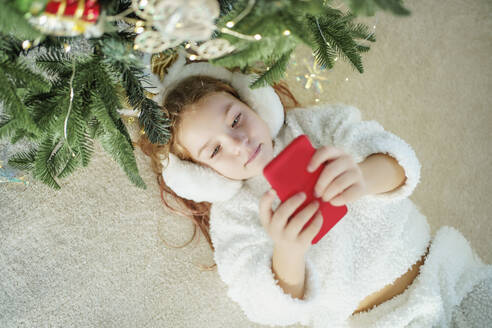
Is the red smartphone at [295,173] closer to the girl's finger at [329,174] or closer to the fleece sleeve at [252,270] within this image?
the girl's finger at [329,174]

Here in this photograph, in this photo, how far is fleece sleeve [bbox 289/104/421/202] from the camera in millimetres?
1026

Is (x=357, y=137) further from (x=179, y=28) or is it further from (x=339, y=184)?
(x=179, y=28)

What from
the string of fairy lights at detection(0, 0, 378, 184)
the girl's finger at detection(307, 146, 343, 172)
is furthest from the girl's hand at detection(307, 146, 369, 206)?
the string of fairy lights at detection(0, 0, 378, 184)

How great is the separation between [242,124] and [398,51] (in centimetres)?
81

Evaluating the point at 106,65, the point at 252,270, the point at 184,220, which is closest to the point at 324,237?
the point at 252,270

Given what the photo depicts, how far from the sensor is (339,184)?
0.83 meters

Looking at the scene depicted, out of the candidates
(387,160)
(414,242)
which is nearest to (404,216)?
(414,242)

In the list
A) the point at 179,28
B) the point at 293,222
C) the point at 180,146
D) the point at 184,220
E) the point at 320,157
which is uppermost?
the point at 179,28

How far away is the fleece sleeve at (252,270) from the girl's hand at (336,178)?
0.97ft

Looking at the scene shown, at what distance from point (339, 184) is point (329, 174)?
35 mm

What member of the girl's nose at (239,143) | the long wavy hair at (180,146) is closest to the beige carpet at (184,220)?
the long wavy hair at (180,146)

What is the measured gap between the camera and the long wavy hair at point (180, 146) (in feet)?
3.41

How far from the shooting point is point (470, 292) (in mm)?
1041

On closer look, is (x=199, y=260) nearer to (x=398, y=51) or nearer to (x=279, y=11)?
(x=279, y=11)
